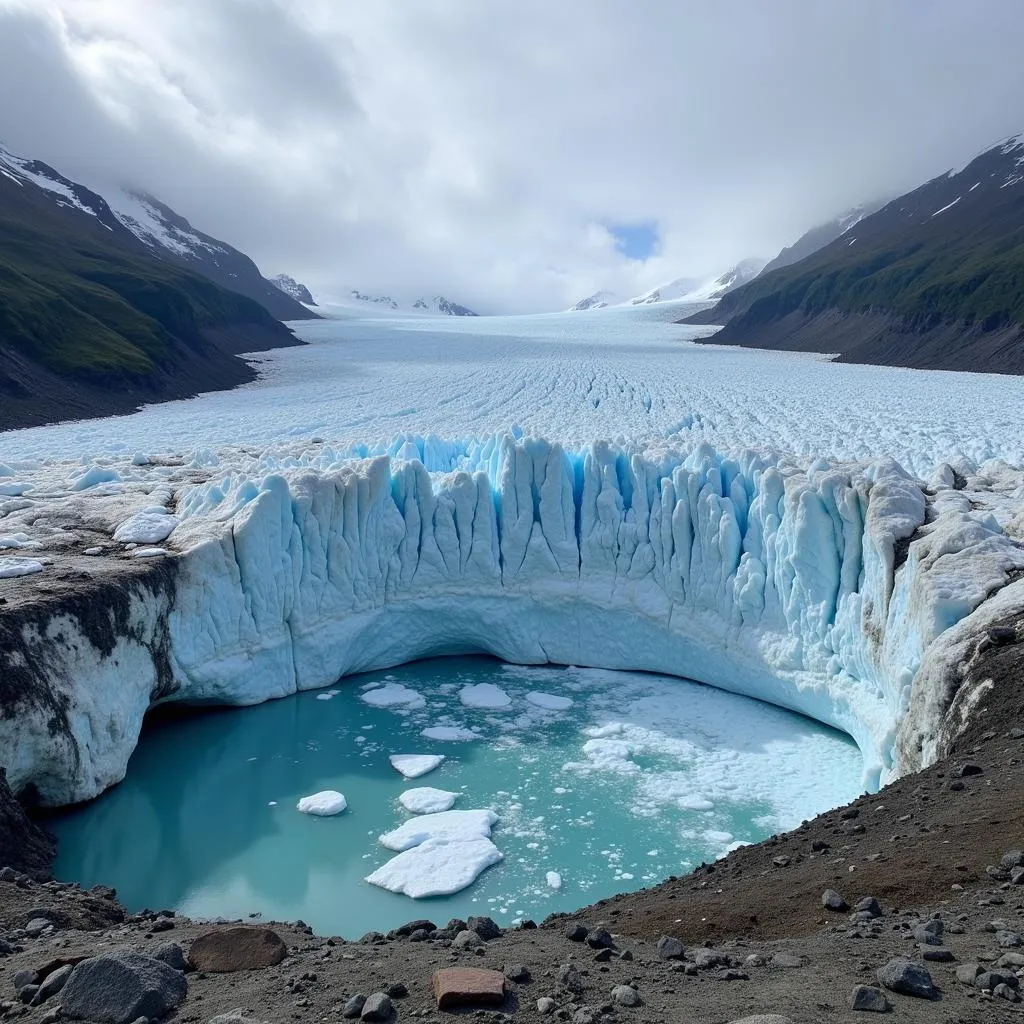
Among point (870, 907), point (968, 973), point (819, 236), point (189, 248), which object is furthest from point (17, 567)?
point (819, 236)

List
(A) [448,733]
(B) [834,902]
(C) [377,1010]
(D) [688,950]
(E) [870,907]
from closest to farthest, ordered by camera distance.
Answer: (C) [377,1010]
(D) [688,950]
(E) [870,907]
(B) [834,902]
(A) [448,733]

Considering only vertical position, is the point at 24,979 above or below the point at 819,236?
below

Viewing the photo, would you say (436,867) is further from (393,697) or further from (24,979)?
(24,979)

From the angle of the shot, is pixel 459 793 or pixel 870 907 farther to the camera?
pixel 459 793

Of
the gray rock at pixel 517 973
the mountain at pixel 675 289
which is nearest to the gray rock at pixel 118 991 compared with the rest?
the gray rock at pixel 517 973

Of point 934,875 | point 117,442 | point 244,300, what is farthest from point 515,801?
point 244,300

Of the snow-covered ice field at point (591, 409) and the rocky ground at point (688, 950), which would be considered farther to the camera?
the snow-covered ice field at point (591, 409)

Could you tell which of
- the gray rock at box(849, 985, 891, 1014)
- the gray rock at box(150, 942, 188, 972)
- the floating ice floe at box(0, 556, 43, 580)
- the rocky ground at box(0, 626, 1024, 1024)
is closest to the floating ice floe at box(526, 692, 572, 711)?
the rocky ground at box(0, 626, 1024, 1024)

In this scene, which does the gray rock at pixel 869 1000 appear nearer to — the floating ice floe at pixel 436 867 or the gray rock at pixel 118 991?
the gray rock at pixel 118 991
